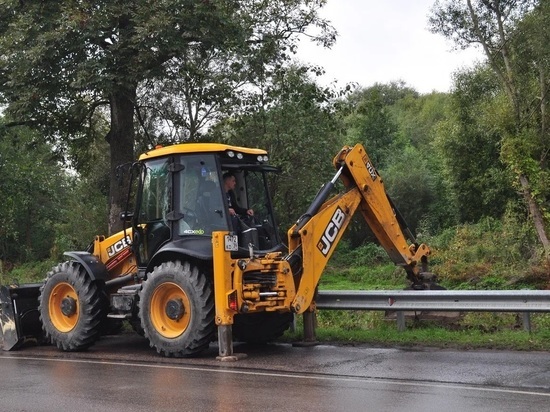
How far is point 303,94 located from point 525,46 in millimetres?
9600

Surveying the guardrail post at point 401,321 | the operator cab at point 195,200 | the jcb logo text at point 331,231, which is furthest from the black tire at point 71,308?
the guardrail post at point 401,321

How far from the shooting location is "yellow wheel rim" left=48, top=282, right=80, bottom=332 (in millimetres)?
13000

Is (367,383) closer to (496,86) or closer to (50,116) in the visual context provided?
(50,116)

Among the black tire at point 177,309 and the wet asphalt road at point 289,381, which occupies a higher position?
the black tire at point 177,309

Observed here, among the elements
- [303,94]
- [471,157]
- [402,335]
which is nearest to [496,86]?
[471,157]

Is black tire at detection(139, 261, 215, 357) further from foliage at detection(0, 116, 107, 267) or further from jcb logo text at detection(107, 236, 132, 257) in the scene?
foliage at detection(0, 116, 107, 267)

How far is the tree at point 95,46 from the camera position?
17094 millimetres

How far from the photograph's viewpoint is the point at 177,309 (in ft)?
37.9

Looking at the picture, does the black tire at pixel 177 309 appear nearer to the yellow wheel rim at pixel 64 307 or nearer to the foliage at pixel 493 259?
the yellow wheel rim at pixel 64 307

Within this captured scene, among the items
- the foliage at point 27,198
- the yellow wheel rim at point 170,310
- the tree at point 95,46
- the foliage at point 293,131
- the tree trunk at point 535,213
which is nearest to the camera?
the yellow wheel rim at point 170,310

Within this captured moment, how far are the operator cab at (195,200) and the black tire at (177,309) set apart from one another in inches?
15.0

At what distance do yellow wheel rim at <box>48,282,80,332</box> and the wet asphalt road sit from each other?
2.85ft

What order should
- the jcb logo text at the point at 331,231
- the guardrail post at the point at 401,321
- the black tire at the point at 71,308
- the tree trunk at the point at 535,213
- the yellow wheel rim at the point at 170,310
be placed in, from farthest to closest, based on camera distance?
the tree trunk at the point at 535,213, the guardrail post at the point at 401,321, the black tire at the point at 71,308, the jcb logo text at the point at 331,231, the yellow wheel rim at the point at 170,310

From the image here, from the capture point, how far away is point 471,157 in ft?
113
